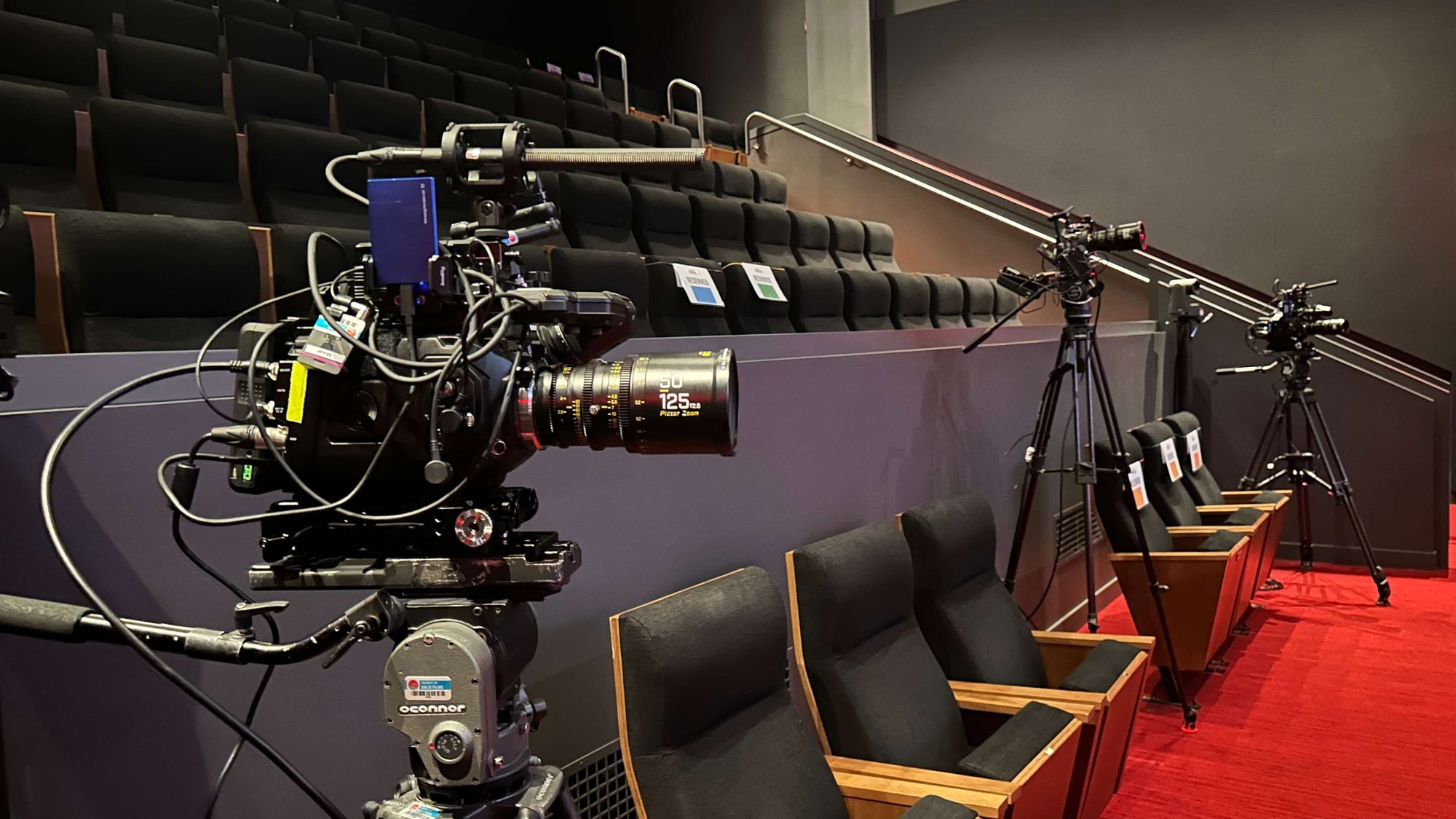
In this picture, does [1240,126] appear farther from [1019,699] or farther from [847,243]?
[1019,699]

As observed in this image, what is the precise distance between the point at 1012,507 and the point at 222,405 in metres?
2.55

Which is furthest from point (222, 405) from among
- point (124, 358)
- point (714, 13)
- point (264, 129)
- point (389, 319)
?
point (714, 13)

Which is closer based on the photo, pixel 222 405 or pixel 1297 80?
pixel 222 405

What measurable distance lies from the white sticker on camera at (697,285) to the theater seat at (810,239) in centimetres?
183

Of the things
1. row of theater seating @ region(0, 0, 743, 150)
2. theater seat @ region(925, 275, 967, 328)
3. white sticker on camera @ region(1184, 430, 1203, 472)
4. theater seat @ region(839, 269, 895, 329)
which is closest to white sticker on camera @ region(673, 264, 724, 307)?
theater seat @ region(839, 269, 895, 329)

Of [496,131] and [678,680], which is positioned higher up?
[496,131]

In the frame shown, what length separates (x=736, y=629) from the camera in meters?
1.55

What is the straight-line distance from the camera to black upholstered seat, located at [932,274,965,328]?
15.7 ft

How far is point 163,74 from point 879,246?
375cm

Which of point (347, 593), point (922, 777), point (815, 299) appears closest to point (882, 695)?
point (922, 777)

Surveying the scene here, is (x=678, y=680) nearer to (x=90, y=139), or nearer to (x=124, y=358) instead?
(x=124, y=358)

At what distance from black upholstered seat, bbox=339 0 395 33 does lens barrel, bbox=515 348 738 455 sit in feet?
15.6

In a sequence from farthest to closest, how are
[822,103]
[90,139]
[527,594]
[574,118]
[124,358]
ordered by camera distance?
1. [822,103]
2. [574,118]
3. [90,139]
4. [124,358]
5. [527,594]

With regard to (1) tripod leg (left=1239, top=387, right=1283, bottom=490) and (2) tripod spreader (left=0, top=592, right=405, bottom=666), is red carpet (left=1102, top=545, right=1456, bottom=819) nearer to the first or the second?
(1) tripod leg (left=1239, top=387, right=1283, bottom=490)
